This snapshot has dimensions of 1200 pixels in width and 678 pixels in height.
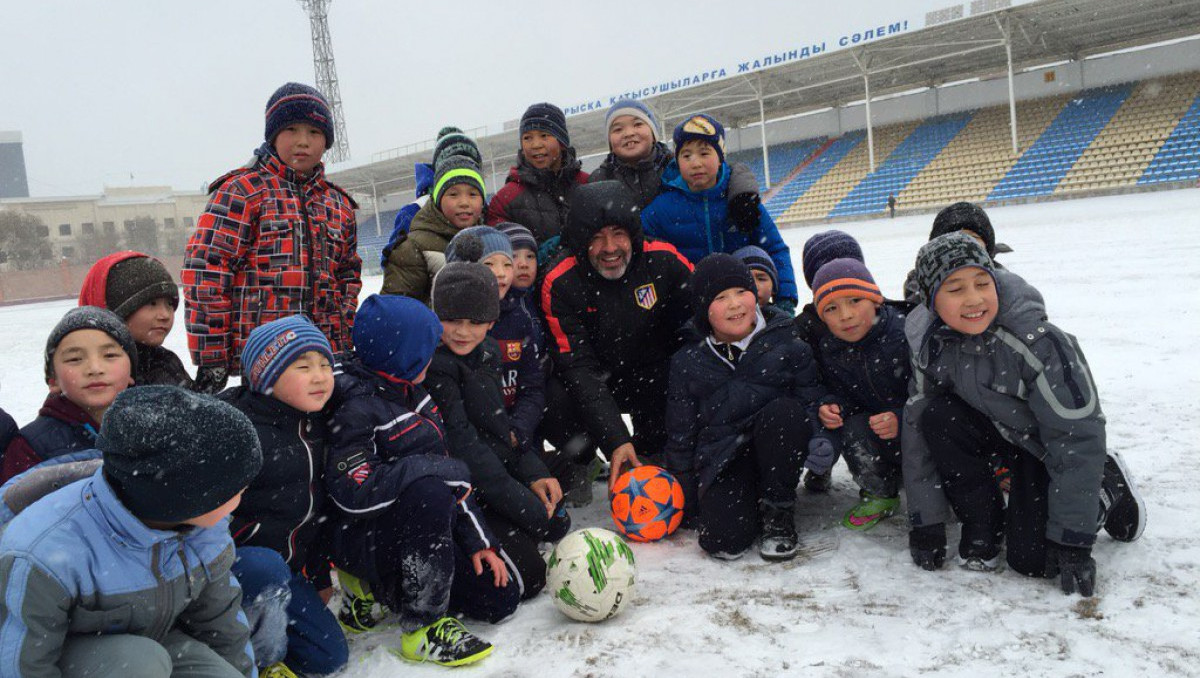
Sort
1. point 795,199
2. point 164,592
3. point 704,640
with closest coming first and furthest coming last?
1. point 164,592
2. point 704,640
3. point 795,199

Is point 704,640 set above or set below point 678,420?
below

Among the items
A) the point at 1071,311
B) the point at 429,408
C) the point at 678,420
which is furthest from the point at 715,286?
the point at 1071,311

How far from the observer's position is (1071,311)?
25.0 ft

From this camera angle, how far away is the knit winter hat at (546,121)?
4711 mm

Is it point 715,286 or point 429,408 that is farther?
point 715,286

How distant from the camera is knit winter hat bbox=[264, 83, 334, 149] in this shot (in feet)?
12.2

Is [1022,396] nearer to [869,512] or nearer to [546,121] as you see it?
[869,512]

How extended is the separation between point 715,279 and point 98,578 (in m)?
2.65

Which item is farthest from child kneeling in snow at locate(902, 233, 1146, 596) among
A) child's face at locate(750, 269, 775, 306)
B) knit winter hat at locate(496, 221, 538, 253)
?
knit winter hat at locate(496, 221, 538, 253)

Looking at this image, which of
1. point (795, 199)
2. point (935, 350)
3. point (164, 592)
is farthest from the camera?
point (795, 199)

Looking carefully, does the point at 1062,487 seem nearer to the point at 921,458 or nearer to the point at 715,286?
the point at 921,458

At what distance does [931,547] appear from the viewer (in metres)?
3.06

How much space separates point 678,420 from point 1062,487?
1635mm

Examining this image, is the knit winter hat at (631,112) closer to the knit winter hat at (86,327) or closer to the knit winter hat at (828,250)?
the knit winter hat at (828,250)
